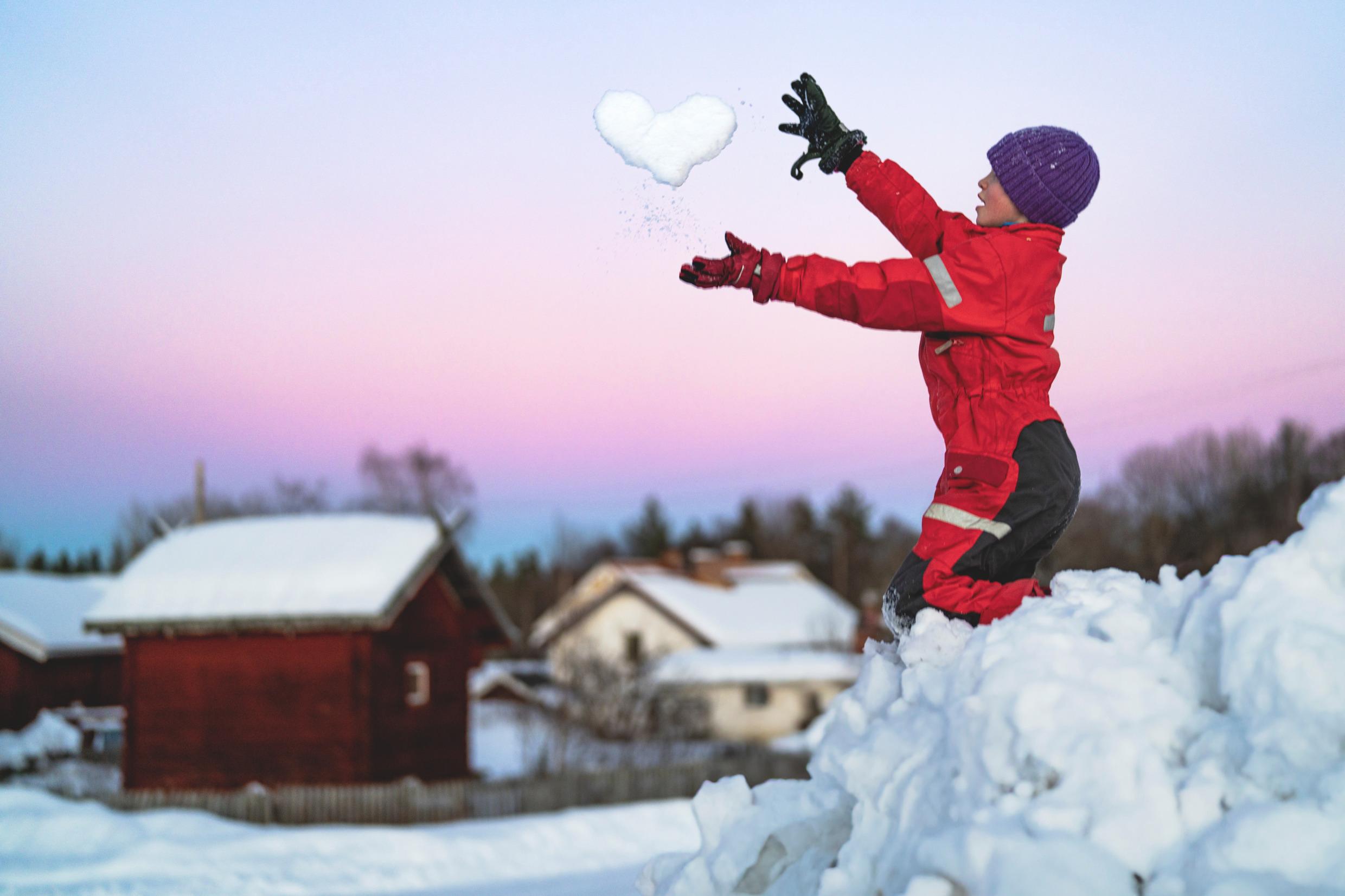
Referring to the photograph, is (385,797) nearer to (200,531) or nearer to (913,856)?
(200,531)

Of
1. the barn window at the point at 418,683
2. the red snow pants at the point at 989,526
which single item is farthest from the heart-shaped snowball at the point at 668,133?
the barn window at the point at 418,683

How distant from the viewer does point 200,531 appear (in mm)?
21109

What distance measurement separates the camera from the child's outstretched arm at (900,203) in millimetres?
3592

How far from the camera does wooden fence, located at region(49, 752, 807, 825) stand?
57.5ft

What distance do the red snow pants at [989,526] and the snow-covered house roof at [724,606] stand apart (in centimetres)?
3393

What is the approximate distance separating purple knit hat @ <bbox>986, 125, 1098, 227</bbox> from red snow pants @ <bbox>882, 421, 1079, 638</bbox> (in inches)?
27.8

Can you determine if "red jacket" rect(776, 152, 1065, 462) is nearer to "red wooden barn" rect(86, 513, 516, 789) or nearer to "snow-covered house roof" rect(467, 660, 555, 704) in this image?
"red wooden barn" rect(86, 513, 516, 789)

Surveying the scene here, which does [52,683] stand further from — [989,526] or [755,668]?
[989,526]

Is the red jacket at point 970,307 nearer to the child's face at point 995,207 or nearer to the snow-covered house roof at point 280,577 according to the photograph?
the child's face at point 995,207

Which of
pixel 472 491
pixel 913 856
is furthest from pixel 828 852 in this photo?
pixel 472 491

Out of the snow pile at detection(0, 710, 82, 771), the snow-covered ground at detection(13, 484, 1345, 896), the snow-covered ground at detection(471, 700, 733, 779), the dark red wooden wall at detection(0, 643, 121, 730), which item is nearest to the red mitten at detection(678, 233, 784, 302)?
the snow-covered ground at detection(13, 484, 1345, 896)

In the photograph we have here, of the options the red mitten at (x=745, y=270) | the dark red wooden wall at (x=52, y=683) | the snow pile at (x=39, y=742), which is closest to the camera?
the red mitten at (x=745, y=270)

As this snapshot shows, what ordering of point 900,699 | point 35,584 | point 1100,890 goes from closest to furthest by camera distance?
1. point 1100,890
2. point 900,699
3. point 35,584

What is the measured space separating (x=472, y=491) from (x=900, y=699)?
219ft
